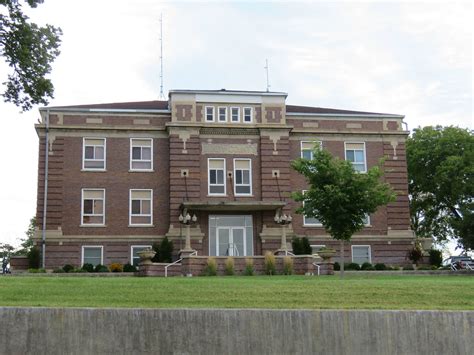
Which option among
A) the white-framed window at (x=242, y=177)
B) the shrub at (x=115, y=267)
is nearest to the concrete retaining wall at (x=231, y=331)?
the shrub at (x=115, y=267)

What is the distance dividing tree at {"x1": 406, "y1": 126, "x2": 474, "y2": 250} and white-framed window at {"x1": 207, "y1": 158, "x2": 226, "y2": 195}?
18083mm

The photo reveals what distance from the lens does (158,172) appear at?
4234 cm

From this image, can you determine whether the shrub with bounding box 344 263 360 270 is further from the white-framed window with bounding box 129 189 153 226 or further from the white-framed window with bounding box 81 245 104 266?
the white-framed window with bounding box 81 245 104 266

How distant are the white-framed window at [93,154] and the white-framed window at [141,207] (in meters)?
2.61

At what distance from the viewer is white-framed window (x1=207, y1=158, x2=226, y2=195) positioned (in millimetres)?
42312

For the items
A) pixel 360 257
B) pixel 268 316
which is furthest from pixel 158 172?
pixel 268 316

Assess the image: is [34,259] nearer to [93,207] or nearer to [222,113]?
[93,207]

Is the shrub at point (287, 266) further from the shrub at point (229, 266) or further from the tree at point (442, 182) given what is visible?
the tree at point (442, 182)

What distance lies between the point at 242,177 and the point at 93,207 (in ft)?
30.3

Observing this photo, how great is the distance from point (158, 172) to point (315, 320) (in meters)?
29.4

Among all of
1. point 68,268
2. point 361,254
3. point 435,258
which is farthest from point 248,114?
point 435,258

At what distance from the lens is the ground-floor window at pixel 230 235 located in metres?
41.5

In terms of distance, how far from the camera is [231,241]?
4156cm

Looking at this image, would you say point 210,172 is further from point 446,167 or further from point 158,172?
point 446,167
